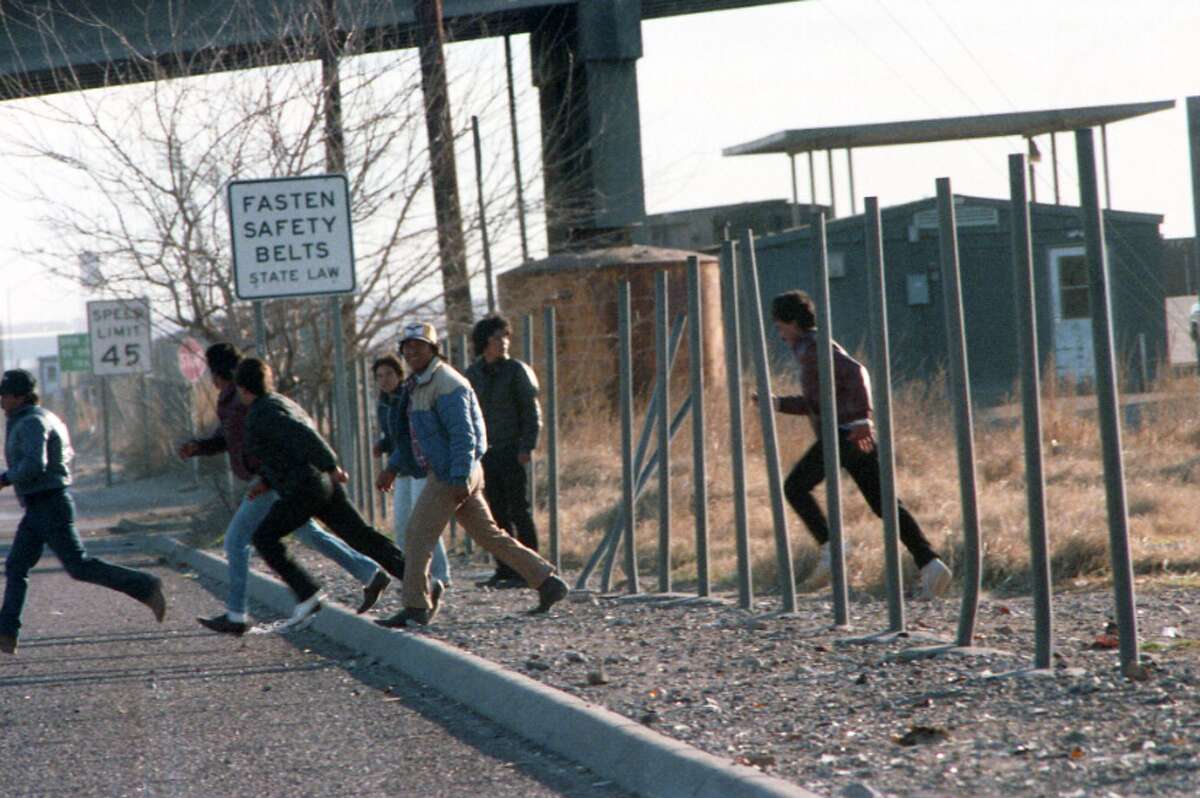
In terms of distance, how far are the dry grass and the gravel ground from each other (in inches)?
41.5

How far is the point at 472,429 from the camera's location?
988cm

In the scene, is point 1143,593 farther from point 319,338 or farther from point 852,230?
point 852,230

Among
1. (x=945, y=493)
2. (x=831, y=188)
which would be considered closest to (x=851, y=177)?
(x=831, y=188)

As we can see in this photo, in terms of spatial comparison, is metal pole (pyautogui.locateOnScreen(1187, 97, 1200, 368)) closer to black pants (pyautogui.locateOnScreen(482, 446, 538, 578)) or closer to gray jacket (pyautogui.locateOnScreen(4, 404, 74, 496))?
black pants (pyautogui.locateOnScreen(482, 446, 538, 578))

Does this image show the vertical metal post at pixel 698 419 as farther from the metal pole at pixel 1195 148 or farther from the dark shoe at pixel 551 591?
the metal pole at pixel 1195 148

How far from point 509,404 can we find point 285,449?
2185 millimetres

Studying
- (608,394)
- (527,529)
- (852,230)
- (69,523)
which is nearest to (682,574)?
(527,529)

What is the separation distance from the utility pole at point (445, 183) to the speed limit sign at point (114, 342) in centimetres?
897

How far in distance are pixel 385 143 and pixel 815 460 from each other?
35.6 ft

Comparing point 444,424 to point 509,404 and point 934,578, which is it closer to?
point 509,404

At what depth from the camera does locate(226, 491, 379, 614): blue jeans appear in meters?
10.5

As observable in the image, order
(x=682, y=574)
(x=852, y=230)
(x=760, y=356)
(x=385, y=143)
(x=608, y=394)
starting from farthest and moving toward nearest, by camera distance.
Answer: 1. (x=852, y=230)
2. (x=608, y=394)
3. (x=385, y=143)
4. (x=682, y=574)
5. (x=760, y=356)

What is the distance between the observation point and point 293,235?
1370 cm

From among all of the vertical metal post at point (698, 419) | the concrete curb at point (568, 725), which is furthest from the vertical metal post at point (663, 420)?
the concrete curb at point (568, 725)
